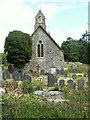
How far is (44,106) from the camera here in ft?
32.1

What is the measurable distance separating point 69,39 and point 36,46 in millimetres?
25740

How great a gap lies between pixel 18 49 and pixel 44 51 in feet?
16.3

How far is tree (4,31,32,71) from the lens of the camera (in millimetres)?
31141

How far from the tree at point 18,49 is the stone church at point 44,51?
2593 millimetres

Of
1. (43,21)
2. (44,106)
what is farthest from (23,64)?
(44,106)

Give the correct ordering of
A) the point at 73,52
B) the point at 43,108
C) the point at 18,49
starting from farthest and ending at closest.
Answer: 1. the point at 73,52
2. the point at 18,49
3. the point at 43,108

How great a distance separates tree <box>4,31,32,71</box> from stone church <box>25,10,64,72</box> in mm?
2593

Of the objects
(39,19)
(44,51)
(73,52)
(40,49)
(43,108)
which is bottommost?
(43,108)

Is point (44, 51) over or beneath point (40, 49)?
beneath

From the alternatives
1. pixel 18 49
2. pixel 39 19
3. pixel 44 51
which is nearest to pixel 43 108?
pixel 18 49

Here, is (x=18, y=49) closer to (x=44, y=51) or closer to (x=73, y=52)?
(x=44, y=51)

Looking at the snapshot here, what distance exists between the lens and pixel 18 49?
31.2 m

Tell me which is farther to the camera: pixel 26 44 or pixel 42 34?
pixel 42 34

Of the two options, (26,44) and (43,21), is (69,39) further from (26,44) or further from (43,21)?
(26,44)
